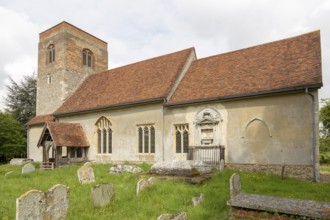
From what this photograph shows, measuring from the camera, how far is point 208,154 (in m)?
15.0

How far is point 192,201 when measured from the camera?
796cm

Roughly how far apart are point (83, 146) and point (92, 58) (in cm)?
1066

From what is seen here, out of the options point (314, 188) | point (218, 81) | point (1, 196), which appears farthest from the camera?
point (218, 81)

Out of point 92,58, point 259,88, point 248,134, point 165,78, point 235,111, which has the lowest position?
point 248,134

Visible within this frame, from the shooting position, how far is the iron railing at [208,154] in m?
14.5

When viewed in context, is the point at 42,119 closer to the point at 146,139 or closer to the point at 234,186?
the point at 146,139

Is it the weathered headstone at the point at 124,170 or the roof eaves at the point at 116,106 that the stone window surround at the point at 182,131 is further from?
the weathered headstone at the point at 124,170

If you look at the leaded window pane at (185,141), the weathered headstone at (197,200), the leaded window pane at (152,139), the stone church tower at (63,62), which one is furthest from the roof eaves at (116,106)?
the weathered headstone at (197,200)

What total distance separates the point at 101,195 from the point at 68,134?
41.1ft

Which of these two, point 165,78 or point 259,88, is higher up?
point 165,78

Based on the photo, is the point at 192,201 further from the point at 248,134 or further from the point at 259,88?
the point at 259,88

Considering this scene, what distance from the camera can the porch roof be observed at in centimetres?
1821

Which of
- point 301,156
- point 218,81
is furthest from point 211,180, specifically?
point 218,81

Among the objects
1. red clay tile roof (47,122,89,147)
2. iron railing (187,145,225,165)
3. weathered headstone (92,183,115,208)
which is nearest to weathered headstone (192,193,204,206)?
weathered headstone (92,183,115,208)
